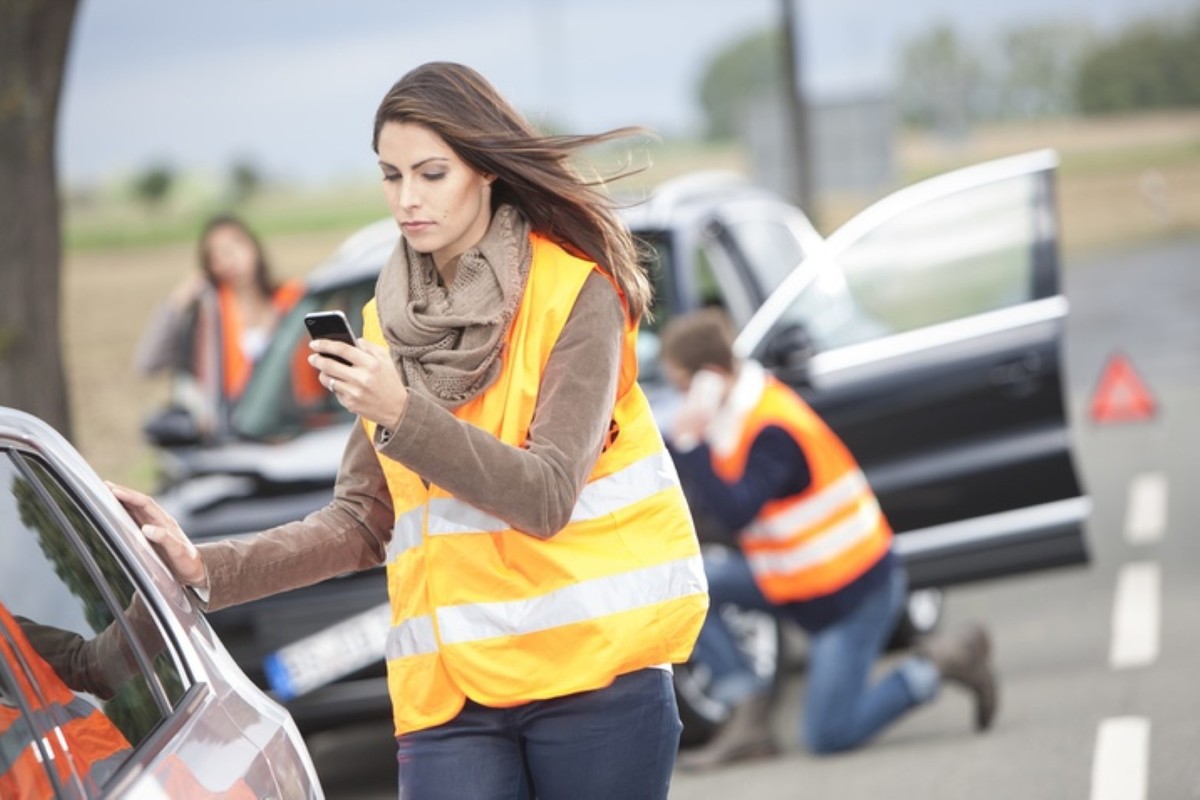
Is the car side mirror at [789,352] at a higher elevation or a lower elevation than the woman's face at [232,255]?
lower

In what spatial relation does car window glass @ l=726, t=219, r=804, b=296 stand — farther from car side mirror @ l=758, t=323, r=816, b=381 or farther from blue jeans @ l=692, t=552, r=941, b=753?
blue jeans @ l=692, t=552, r=941, b=753

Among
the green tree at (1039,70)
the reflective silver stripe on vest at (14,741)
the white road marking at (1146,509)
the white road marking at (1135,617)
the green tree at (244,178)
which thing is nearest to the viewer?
the reflective silver stripe on vest at (14,741)

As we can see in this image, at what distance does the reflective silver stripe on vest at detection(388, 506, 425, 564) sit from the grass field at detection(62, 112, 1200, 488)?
58.1 ft

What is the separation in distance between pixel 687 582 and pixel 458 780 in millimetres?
460

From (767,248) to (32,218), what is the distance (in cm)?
324

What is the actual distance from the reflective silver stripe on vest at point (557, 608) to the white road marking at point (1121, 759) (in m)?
3.36

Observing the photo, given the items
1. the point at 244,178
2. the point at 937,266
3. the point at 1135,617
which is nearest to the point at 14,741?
the point at 937,266

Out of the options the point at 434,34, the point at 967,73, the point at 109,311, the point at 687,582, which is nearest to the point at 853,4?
the point at 967,73

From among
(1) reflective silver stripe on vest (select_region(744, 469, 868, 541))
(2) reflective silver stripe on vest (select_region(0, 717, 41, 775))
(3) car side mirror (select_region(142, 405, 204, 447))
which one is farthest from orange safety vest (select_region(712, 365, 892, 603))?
(2) reflective silver stripe on vest (select_region(0, 717, 41, 775))

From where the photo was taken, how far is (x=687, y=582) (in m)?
3.43

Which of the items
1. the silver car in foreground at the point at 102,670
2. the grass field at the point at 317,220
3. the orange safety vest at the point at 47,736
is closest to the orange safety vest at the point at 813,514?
the silver car in foreground at the point at 102,670

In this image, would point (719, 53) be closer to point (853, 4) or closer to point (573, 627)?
point (853, 4)

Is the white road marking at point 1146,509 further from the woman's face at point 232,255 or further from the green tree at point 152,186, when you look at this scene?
the green tree at point 152,186

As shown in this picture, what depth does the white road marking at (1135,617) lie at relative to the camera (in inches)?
331
